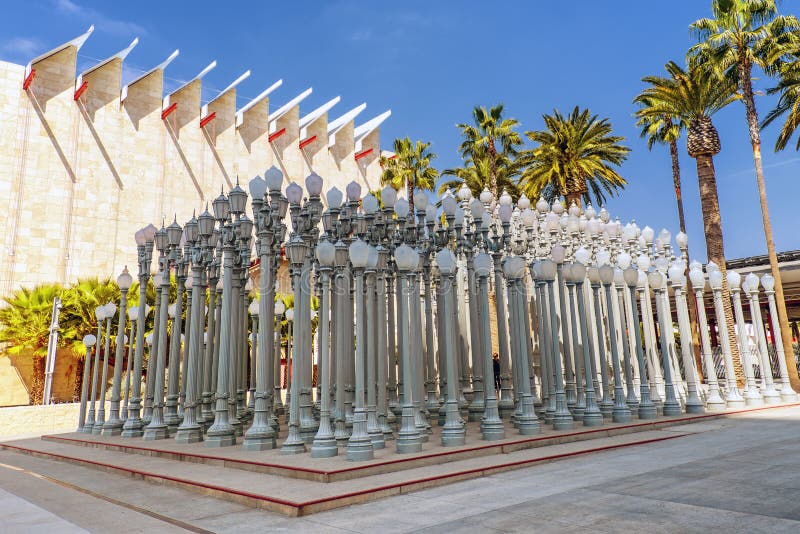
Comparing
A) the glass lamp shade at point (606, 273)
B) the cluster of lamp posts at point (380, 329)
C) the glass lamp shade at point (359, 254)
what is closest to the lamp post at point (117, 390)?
the cluster of lamp posts at point (380, 329)

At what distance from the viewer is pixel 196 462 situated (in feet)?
33.0

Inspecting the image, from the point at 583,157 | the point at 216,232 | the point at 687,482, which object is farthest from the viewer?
the point at 583,157

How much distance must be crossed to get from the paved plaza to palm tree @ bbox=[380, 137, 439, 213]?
33.1 m

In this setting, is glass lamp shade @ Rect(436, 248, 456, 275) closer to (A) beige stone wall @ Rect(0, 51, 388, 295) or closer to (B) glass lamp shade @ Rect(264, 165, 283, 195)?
(B) glass lamp shade @ Rect(264, 165, 283, 195)

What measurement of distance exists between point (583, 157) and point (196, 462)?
28.9 m

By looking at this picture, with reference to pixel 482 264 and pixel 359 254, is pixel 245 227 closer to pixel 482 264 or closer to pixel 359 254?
pixel 359 254

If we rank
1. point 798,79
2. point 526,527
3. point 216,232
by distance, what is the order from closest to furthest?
point 526,527 < point 216,232 < point 798,79

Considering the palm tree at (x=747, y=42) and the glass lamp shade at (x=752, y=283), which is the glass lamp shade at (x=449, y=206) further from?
the palm tree at (x=747, y=42)

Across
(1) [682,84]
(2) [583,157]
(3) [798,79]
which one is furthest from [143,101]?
(3) [798,79]

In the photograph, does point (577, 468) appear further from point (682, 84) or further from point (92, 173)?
point (92, 173)

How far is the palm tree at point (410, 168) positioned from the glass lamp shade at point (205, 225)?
91.8 feet

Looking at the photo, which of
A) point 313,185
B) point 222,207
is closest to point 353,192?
point 313,185

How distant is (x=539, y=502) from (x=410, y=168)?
36782 millimetres

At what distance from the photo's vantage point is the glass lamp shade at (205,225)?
13.6 meters
